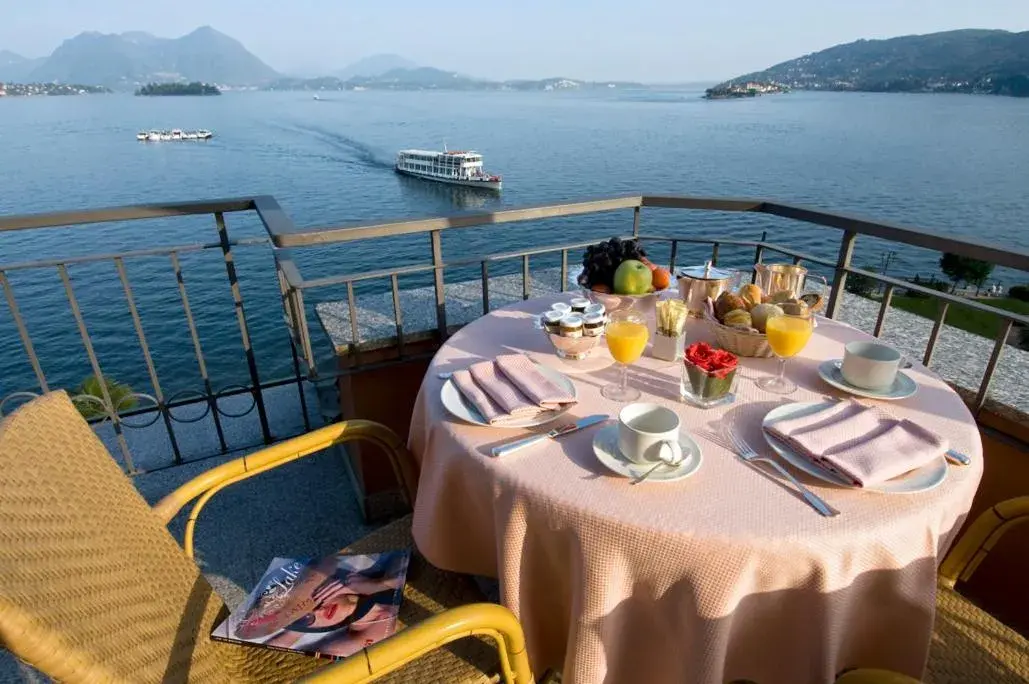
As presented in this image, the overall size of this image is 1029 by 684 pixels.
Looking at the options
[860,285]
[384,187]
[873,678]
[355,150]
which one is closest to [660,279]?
[873,678]

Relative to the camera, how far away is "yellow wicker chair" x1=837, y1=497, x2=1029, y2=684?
1.16 m

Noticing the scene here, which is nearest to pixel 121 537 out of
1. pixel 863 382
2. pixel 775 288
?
pixel 863 382

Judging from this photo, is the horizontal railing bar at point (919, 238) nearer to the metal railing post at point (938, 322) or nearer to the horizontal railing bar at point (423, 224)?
the metal railing post at point (938, 322)

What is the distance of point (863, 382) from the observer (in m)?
1.37

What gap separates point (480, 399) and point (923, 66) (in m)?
113

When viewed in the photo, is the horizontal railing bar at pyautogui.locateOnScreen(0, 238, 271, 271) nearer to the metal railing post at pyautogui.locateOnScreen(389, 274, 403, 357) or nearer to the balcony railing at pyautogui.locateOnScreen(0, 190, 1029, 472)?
the balcony railing at pyautogui.locateOnScreen(0, 190, 1029, 472)

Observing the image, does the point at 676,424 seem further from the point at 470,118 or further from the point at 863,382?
the point at 470,118

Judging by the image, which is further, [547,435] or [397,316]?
[397,316]

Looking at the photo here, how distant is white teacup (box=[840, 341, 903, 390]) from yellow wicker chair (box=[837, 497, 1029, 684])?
1.40 ft

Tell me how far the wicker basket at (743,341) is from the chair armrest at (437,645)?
1008mm

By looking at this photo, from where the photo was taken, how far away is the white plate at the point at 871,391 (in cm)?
134

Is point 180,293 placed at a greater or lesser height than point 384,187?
greater

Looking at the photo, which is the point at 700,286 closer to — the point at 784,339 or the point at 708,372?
the point at 784,339

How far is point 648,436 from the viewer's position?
107 centimetres
